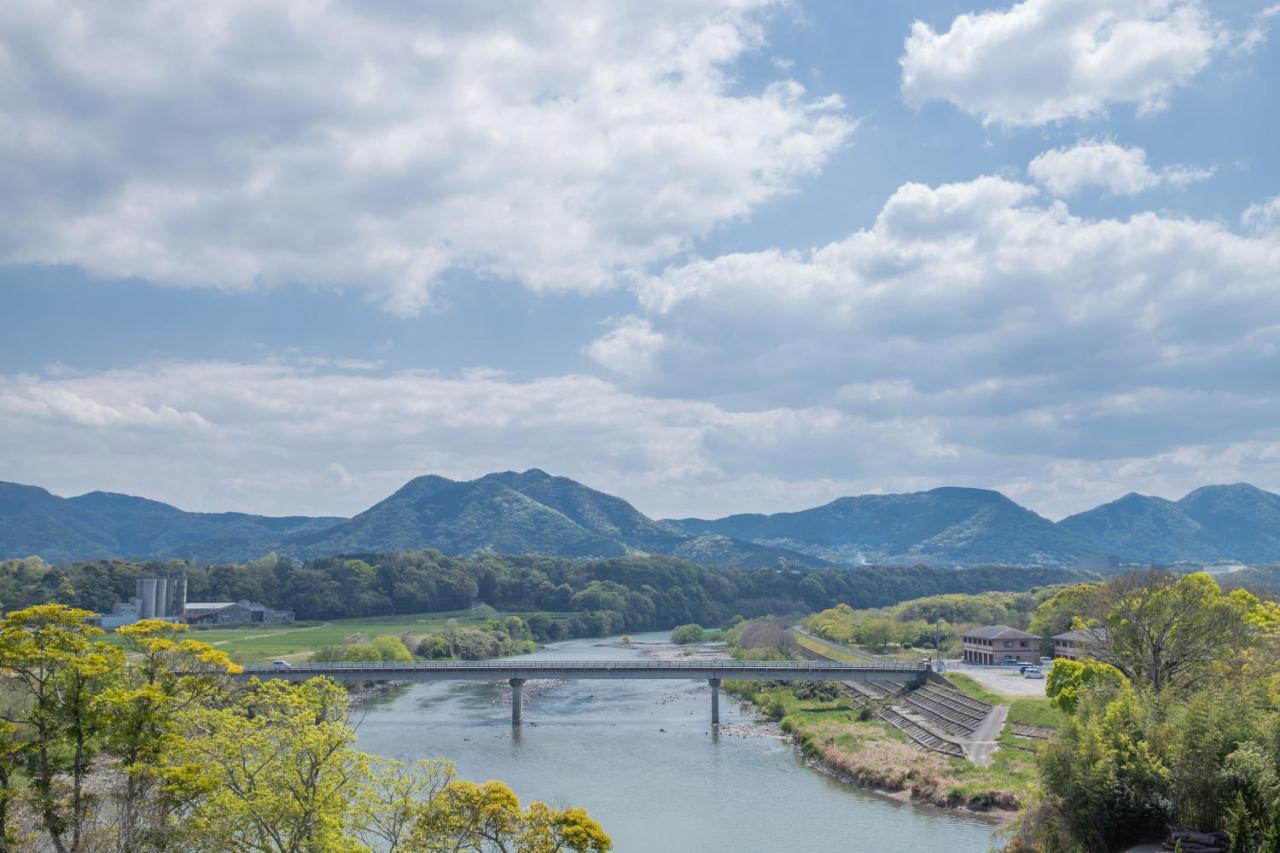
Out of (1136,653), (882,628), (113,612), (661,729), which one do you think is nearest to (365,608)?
(113,612)

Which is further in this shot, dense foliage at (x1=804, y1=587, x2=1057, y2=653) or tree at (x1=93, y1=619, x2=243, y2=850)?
dense foliage at (x1=804, y1=587, x2=1057, y2=653)

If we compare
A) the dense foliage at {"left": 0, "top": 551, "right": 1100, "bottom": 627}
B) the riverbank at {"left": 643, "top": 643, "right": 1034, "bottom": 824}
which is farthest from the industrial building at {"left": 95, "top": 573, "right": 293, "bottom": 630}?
the riverbank at {"left": 643, "top": 643, "right": 1034, "bottom": 824}

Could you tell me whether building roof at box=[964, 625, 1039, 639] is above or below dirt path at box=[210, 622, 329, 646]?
above

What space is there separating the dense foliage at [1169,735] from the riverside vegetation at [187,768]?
16.1m

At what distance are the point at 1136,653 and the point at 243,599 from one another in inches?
5999

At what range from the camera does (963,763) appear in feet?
180

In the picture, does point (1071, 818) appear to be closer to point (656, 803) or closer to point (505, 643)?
point (656, 803)

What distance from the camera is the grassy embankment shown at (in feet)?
163

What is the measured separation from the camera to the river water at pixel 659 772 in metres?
44.8

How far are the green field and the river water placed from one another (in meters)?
23.0

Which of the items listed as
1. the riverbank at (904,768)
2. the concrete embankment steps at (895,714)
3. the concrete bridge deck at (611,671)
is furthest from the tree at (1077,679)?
the concrete bridge deck at (611,671)

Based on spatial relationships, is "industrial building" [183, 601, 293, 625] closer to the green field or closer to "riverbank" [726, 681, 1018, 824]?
the green field

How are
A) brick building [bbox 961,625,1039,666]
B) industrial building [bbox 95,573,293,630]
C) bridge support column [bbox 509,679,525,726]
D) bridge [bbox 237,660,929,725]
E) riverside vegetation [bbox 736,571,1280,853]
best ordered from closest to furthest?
riverside vegetation [bbox 736,571,1280,853]
bridge support column [bbox 509,679,525,726]
bridge [bbox 237,660,929,725]
brick building [bbox 961,625,1039,666]
industrial building [bbox 95,573,293,630]

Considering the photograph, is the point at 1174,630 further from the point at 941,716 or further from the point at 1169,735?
the point at 941,716
